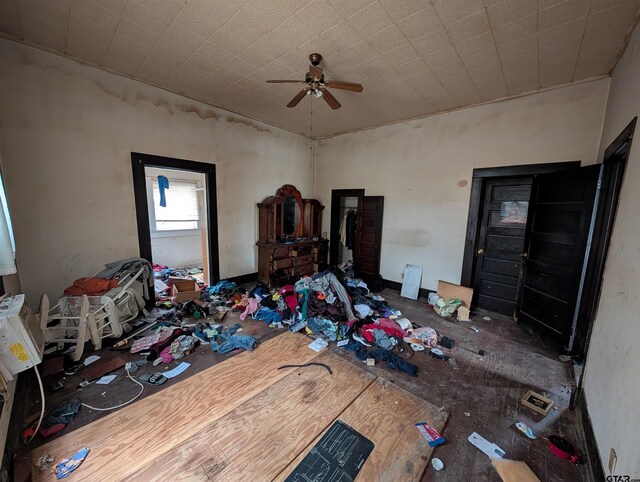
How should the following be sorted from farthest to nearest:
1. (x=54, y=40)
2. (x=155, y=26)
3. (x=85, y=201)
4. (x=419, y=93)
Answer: (x=419, y=93) → (x=85, y=201) → (x=54, y=40) → (x=155, y=26)

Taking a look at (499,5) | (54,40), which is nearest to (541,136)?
(499,5)

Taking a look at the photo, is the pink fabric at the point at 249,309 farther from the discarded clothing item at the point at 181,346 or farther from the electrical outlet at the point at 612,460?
the electrical outlet at the point at 612,460

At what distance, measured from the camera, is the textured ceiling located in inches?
75.2

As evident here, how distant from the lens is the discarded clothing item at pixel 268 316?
318 cm

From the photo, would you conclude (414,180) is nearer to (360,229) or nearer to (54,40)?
(360,229)

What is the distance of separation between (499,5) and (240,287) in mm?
4570

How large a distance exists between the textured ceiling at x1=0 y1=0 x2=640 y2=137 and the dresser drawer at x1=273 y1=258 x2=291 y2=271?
2748 millimetres

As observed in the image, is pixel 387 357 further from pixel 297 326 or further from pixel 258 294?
pixel 258 294

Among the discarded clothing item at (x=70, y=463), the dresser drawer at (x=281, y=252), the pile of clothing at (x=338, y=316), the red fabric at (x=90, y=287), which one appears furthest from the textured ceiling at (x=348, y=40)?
the discarded clothing item at (x=70, y=463)

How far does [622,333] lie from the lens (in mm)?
1438

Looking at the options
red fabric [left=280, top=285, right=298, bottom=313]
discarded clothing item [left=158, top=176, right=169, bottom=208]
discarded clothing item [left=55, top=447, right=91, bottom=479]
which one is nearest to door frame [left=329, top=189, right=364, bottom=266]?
red fabric [left=280, top=285, right=298, bottom=313]

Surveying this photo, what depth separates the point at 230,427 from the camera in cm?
167

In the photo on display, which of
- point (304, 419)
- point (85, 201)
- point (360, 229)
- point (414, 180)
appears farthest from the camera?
point (360, 229)

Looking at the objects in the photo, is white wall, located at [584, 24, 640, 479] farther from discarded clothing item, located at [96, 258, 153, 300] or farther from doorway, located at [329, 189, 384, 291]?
discarded clothing item, located at [96, 258, 153, 300]
